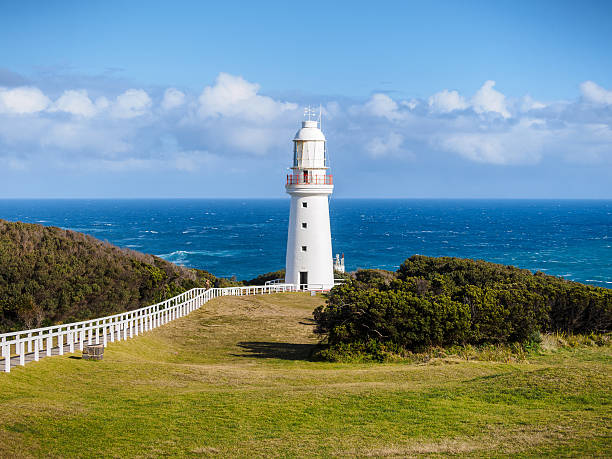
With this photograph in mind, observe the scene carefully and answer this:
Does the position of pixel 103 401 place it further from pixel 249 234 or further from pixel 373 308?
pixel 249 234

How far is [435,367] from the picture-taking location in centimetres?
1638

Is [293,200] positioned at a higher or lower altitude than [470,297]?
higher

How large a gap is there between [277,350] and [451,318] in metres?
5.90

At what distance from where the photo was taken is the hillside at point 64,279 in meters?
25.1

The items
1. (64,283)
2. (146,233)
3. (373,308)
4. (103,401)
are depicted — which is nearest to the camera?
(103,401)

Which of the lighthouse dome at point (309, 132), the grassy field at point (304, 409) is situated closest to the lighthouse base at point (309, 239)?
the lighthouse dome at point (309, 132)

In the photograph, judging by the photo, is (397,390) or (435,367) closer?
(397,390)

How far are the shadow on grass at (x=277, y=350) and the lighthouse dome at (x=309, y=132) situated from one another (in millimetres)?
15627

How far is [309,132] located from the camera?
3588cm

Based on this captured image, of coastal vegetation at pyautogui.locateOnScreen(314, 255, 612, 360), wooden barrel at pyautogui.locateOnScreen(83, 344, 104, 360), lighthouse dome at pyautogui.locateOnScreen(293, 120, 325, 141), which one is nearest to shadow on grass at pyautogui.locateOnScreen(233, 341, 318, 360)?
coastal vegetation at pyautogui.locateOnScreen(314, 255, 612, 360)

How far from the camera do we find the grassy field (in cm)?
996

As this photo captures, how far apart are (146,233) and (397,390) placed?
120m

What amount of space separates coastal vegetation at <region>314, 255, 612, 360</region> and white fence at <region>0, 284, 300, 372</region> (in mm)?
6607

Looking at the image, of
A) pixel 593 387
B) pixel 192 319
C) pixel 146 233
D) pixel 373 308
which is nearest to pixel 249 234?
pixel 146 233
